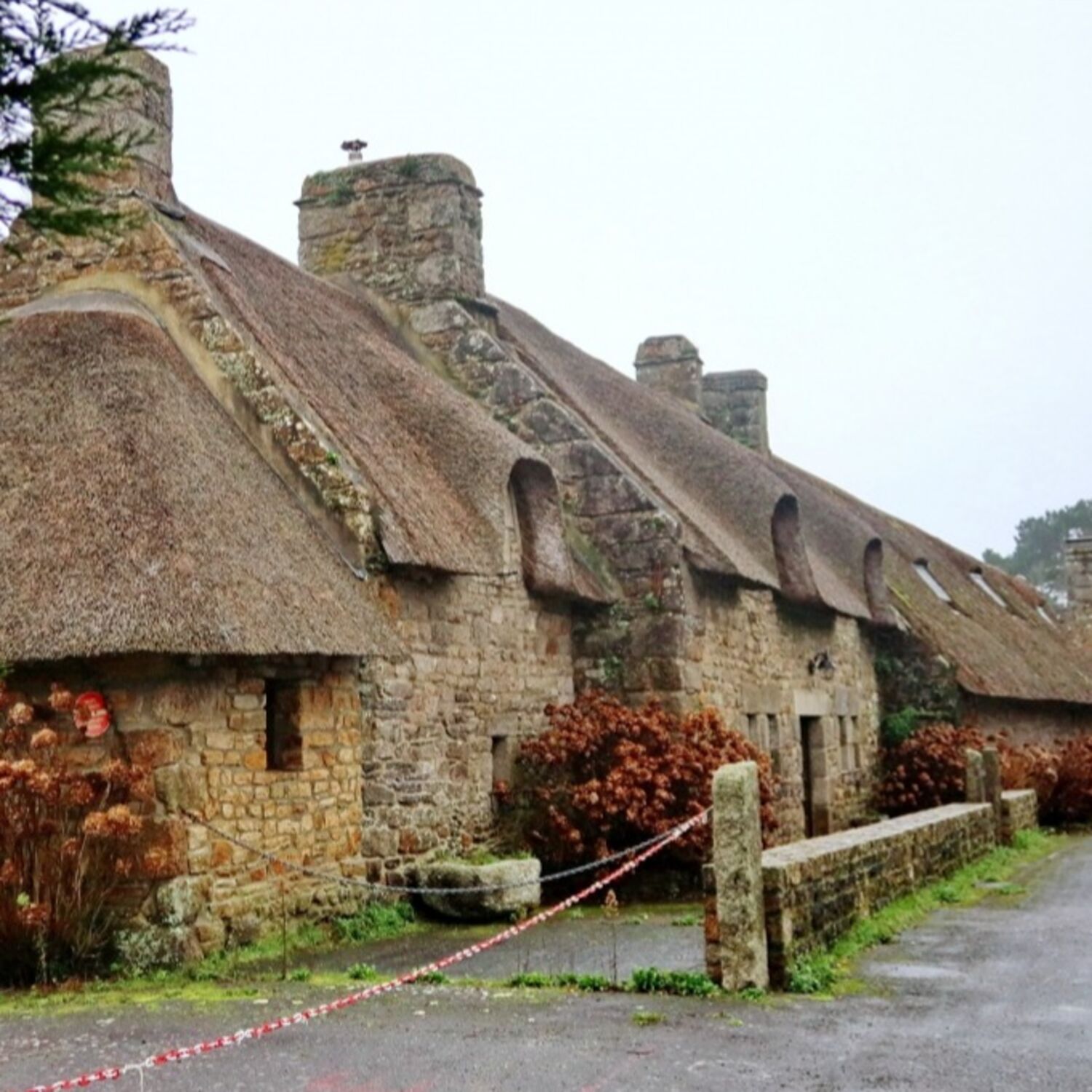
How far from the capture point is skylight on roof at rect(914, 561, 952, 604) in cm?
2633

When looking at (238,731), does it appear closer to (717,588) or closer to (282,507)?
(282,507)

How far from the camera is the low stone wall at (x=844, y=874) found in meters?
8.79

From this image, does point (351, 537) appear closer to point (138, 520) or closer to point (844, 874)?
point (138, 520)

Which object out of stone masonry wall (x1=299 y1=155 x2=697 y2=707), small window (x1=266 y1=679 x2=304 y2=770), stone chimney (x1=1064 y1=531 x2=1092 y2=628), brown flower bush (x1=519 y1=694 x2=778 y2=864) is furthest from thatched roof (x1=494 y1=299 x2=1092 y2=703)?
small window (x1=266 y1=679 x2=304 y2=770)

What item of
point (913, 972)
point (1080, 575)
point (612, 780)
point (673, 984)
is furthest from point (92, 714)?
point (1080, 575)

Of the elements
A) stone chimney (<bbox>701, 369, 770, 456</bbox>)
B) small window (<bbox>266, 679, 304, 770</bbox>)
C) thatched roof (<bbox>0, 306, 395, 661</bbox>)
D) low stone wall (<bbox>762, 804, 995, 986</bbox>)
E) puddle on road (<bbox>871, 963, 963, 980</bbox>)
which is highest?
stone chimney (<bbox>701, 369, 770, 456</bbox>)

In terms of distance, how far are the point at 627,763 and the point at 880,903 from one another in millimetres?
3497

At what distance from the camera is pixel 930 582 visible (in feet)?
88.3

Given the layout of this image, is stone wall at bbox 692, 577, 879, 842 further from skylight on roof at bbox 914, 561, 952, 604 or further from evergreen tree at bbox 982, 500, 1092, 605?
evergreen tree at bbox 982, 500, 1092, 605

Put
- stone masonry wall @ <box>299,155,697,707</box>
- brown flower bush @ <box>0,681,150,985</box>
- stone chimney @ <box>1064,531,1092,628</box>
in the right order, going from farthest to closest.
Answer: stone chimney @ <box>1064,531,1092,628</box>, stone masonry wall @ <box>299,155,697,707</box>, brown flower bush @ <box>0,681,150,985</box>

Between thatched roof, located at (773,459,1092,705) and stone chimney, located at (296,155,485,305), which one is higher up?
stone chimney, located at (296,155,485,305)

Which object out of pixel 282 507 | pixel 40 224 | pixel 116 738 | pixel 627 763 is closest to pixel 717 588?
pixel 627 763

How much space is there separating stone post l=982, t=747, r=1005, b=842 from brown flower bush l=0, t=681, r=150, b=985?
35.7ft

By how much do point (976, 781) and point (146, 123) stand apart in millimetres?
11320
